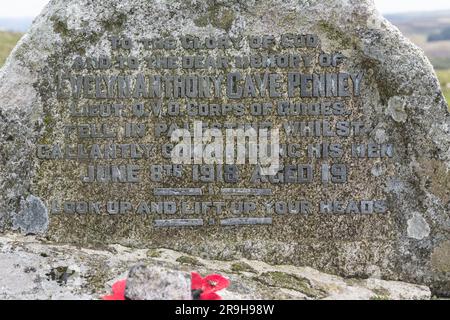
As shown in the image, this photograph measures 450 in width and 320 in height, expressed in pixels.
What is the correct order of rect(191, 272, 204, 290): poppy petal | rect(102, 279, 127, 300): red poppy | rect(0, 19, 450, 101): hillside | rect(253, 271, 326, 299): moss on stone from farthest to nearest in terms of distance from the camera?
rect(0, 19, 450, 101): hillside
rect(253, 271, 326, 299): moss on stone
rect(191, 272, 204, 290): poppy petal
rect(102, 279, 127, 300): red poppy

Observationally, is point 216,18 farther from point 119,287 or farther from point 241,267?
point 119,287

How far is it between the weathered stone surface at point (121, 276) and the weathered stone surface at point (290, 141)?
12 centimetres

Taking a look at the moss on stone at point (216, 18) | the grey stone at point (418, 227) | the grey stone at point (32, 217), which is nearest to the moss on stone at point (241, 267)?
the grey stone at point (418, 227)

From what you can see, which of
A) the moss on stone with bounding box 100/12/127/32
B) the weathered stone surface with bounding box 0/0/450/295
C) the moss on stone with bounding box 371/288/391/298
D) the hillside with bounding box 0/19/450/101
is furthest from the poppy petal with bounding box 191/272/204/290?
the hillside with bounding box 0/19/450/101

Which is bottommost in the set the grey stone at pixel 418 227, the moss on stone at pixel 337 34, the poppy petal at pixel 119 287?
the poppy petal at pixel 119 287

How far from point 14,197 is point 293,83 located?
2492 millimetres

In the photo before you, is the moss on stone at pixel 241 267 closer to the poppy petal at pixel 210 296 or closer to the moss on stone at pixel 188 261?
the moss on stone at pixel 188 261

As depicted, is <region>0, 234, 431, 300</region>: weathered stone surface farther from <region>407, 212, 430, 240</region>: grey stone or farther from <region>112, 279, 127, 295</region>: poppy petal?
<region>407, 212, 430, 240</region>: grey stone

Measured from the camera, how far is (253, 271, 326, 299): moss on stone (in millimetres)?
4648

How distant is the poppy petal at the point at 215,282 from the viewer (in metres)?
4.34

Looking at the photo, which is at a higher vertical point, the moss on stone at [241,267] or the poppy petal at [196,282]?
the poppy petal at [196,282]

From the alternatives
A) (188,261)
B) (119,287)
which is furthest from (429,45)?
(119,287)

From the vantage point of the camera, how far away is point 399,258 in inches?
198

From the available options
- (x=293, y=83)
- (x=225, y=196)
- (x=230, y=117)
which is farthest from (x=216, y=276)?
(x=293, y=83)
